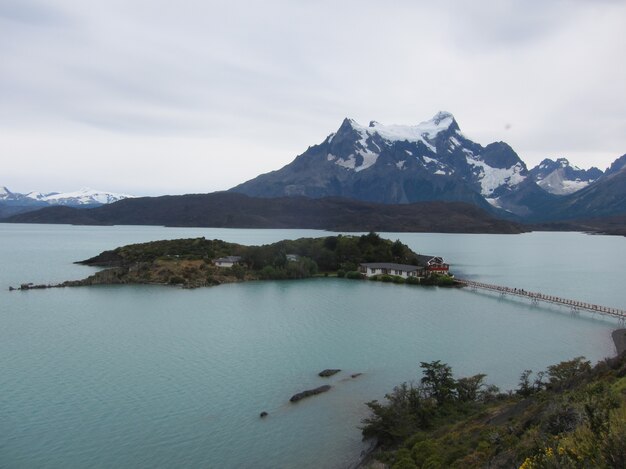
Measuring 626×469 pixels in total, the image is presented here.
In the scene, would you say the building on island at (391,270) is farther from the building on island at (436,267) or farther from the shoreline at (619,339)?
the shoreline at (619,339)

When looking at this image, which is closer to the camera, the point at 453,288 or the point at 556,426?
the point at 556,426

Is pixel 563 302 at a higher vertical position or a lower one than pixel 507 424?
lower

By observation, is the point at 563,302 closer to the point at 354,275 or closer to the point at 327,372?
the point at 354,275

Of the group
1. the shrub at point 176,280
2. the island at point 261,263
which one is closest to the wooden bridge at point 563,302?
the island at point 261,263

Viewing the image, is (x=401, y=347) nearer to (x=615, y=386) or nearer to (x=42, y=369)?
(x=615, y=386)

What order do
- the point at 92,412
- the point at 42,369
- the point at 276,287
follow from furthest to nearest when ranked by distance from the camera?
the point at 276,287 < the point at 42,369 < the point at 92,412

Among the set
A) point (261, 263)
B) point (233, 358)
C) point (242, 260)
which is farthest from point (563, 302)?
point (242, 260)

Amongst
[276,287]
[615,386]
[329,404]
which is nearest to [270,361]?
[329,404]
